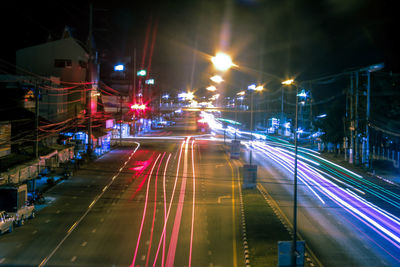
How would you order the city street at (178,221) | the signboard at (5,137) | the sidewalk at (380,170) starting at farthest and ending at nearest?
the sidewalk at (380,170) < the signboard at (5,137) < the city street at (178,221)

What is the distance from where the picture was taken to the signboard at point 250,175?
27594 millimetres

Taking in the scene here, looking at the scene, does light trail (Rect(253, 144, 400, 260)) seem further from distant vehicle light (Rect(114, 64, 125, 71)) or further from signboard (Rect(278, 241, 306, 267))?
distant vehicle light (Rect(114, 64, 125, 71))

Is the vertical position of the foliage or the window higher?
the window

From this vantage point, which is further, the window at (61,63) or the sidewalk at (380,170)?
the window at (61,63)

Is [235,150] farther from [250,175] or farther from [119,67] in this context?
[119,67]

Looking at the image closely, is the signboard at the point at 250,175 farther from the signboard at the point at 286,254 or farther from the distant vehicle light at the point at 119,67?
the distant vehicle light at the point at 119,67

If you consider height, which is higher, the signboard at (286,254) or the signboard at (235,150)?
the signboard at (235,150)

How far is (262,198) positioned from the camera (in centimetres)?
2522

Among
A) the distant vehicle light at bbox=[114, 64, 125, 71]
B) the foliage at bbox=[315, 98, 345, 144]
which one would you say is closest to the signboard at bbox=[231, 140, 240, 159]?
the foliage at bbox=[315, 98, 345, 144]

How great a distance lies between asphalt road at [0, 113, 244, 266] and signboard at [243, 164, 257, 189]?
1261 millimetres

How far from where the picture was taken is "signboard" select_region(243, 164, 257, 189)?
2759 cm

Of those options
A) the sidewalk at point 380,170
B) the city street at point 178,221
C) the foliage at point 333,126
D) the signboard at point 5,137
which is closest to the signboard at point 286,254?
the city street at point 178,221

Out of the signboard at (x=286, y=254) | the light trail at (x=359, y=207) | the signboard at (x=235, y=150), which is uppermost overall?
the signboard at (x=235, y=150)

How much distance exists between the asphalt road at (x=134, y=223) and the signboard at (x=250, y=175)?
126 cm
